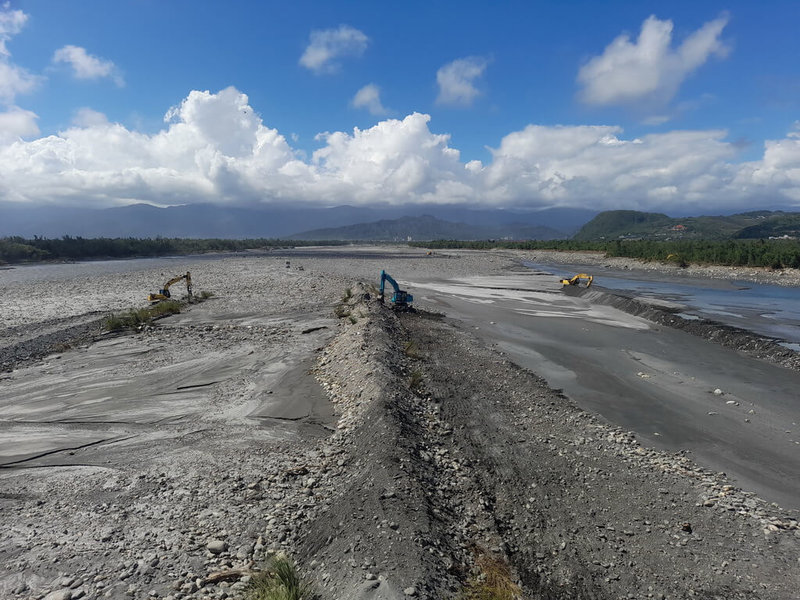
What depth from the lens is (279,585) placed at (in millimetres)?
5098

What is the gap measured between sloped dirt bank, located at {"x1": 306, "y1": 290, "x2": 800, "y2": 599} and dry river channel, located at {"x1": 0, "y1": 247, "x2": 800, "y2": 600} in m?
0.04

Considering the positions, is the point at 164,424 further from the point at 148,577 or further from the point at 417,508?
the point at 417,508

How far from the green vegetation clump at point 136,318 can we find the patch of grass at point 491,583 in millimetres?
20672

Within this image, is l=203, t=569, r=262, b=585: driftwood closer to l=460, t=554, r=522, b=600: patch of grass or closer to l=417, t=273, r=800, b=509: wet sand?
l=460, t=554, r=522, b=600: patch of grass

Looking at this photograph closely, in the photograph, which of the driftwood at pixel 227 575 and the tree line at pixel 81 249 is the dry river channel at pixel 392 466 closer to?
the driftwood at pixel 227 575

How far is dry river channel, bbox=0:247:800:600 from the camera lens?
231 inches

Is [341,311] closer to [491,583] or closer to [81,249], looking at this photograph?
[491,583]

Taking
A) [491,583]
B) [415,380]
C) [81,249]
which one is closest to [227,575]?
[491,583]

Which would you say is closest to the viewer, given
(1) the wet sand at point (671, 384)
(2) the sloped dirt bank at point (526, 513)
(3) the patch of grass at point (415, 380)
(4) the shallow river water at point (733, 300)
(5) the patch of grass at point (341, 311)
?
(2) the sloped dirt bank at point (526, 513)

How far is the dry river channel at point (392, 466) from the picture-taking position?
5.87 meters

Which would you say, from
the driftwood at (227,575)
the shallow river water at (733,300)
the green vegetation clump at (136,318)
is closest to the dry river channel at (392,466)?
the driftwood at (227,575)

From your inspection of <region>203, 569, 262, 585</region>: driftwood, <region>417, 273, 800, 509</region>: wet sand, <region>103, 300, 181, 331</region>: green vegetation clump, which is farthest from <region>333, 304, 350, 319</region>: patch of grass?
<region>203, 569, 262, 585</region>: driftwood

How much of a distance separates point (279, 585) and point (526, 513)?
423 centimetres

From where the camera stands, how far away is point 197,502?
7.32m
